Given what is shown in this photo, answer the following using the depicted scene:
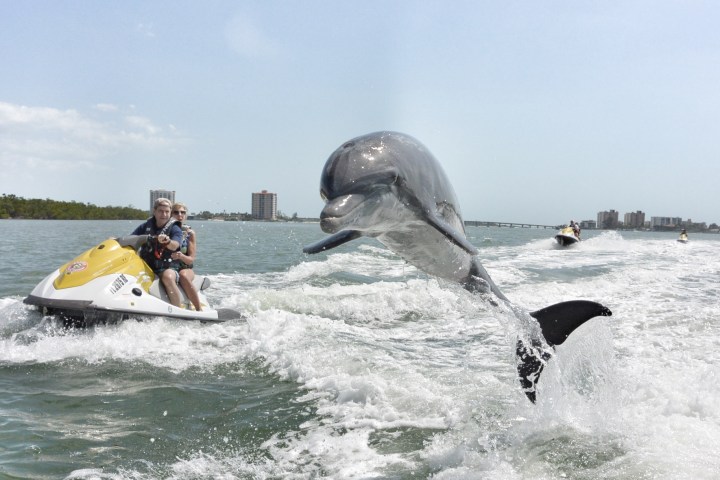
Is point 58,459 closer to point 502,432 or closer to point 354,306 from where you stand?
point 502,432

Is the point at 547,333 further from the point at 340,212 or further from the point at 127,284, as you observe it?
the point at 127,284

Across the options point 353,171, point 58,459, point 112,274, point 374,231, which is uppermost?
point 353,171

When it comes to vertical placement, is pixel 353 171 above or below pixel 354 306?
above

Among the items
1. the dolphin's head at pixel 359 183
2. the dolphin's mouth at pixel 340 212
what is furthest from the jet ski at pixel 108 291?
the dolphin's mouth at pixel 340 212

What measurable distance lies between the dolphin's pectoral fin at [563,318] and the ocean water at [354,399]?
0.25 metres

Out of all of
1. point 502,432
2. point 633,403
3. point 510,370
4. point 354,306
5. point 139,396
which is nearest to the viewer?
point 502,432

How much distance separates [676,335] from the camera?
880cm

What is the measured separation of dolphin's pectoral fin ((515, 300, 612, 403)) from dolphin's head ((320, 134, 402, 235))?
6.88 ft

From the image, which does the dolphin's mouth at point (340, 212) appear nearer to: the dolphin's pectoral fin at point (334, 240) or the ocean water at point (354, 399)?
the dolphin's pectoral fin at point (334, 240)

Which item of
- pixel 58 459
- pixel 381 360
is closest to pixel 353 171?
pixel 58 459

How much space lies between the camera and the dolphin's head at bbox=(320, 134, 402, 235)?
2.79 m

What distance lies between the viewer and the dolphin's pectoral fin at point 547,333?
461 cm

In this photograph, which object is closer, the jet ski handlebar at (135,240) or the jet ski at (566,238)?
the jet ski handlebar at (135,240)

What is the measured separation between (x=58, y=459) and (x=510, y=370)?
4817 mm
